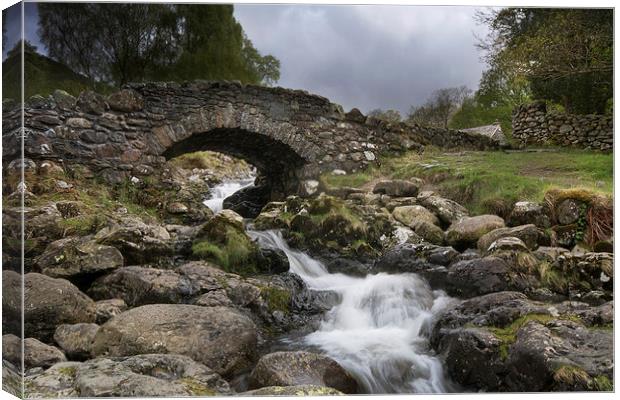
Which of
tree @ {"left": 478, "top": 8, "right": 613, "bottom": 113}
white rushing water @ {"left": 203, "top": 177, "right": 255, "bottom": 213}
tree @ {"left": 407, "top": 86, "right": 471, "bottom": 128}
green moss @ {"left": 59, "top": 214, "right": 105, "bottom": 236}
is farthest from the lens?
white rushing water @ {"left": 203, "top": 177, "right": 255, "bottom": 213}

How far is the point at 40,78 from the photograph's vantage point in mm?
3508

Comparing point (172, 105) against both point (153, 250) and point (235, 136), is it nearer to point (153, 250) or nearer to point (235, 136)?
point (235, 136)

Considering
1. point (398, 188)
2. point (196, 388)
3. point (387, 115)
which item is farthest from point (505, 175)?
point (196, 388)

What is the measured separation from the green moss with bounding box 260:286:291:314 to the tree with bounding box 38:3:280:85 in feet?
5.35

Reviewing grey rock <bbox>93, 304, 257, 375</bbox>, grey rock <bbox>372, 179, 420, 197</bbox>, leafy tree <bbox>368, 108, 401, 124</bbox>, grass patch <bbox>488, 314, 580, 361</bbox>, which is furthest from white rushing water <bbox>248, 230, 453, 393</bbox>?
leafy tree <bbox>368, 108, 401, 124</bbox>

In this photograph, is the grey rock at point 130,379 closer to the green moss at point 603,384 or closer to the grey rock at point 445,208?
the grey rock at point 445,208

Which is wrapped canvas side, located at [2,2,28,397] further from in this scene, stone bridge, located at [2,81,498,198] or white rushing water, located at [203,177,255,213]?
white rushing water, located at [203,177,255,213]

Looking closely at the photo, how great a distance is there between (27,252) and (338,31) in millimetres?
2508

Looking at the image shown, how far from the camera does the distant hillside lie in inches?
121

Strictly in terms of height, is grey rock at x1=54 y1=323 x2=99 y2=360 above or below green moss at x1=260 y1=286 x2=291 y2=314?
below

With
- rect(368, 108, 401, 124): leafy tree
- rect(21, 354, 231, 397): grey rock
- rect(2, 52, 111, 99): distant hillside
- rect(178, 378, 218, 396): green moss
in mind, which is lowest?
rect(178, 378, 218, 396): green moss

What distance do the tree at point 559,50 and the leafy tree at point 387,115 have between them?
772 millimetres

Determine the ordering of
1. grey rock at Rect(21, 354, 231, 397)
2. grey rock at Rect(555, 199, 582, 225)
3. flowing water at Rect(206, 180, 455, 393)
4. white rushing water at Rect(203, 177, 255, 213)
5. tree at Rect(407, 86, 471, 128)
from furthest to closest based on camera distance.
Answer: white rushing water at Rect(203, 177, 255, 213)
tree at Rect(407, 86, 471, 128)
grey rock at Rect(555, 199, 582, 225)
flowing water at Rect(206, 180, 455, 393)
grey rock at Rect(21, 354, 231, 397)

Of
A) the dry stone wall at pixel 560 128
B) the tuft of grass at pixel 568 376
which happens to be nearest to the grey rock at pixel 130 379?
the tuft of grass at pixel 568 376
